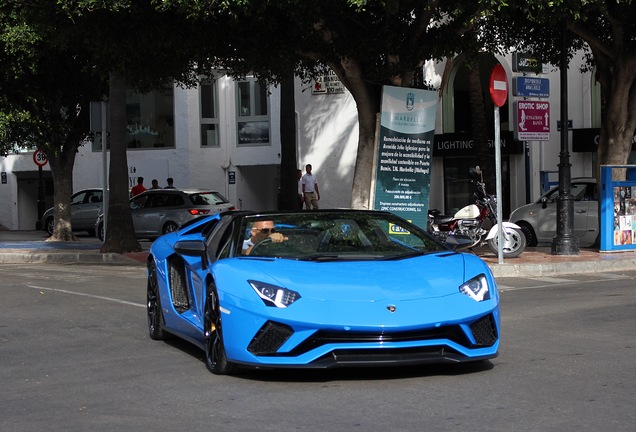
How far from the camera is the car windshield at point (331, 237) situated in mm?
8078

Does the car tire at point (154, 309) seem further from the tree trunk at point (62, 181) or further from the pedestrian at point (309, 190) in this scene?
the pedestrian at point (309, 190)

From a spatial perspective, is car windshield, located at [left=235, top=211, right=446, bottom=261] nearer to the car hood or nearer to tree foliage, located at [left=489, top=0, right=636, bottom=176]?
the car hood

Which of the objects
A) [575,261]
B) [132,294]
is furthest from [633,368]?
[575,261]

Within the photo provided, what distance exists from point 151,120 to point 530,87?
21.8 m

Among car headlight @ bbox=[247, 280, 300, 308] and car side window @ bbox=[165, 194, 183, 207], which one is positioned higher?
car side window @ bbox=[165, 194, 183, 207]

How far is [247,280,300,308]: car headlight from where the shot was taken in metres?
7.12

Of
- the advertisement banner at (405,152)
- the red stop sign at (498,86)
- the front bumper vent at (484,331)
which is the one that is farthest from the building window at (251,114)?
the front bumper vent at (484,331)

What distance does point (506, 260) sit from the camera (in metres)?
18.4

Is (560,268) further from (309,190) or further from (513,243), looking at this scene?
(309,190)

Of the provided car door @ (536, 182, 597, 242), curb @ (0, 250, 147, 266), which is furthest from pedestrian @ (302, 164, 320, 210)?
curb @ (0, 250, 147, 266)

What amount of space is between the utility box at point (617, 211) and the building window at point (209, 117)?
68.1ft

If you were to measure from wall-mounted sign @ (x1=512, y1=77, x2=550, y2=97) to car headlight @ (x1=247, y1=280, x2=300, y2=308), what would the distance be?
13398 mm

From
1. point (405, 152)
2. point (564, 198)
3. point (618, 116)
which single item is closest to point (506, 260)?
point (564, 198)

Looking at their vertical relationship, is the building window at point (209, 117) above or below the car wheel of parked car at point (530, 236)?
above
